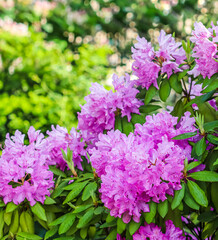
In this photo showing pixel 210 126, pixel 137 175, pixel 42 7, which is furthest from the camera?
pixel 42 7

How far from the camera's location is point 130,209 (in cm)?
88

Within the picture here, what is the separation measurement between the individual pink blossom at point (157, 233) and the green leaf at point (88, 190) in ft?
0.55

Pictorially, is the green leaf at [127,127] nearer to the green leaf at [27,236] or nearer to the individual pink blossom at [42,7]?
the green leaf at [27,236]

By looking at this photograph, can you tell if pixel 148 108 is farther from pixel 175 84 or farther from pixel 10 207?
pixel 10 207

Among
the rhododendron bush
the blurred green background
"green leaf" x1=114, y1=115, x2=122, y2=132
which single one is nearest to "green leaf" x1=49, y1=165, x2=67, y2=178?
the rhododendron bush

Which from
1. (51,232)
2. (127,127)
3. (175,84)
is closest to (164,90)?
(175,84)

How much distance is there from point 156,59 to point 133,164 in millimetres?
376

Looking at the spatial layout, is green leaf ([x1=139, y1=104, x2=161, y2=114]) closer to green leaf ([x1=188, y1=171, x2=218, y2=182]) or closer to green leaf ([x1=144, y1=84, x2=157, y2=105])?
green leaf ([x1=144, y1=84, x2=157, y2=105])

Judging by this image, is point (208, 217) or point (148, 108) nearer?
point (208, 217)

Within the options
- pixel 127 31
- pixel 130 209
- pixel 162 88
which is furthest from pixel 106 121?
pixel 127 31

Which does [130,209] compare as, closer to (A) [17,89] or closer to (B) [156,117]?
(B) [156,117]

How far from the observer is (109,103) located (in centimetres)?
110

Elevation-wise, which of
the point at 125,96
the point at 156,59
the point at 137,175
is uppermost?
the point at 156,59

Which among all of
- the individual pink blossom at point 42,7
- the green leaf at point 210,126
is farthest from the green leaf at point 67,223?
the individual pink blossom at point 42,7
